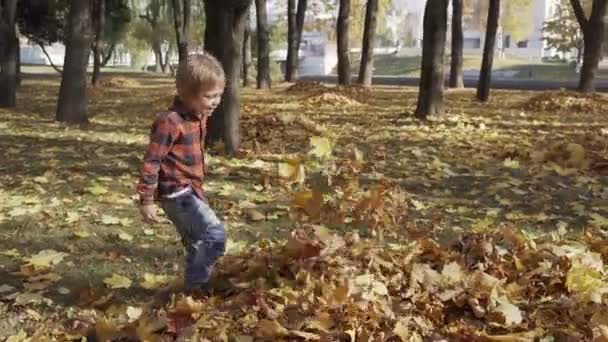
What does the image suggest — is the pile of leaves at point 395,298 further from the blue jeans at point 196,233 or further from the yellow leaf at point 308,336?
the blue jeans at point 196,233

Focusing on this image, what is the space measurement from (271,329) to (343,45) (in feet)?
66.8

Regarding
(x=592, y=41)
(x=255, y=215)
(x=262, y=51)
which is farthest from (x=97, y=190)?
(x=262, y=51)

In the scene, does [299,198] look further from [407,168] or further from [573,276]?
[407,168]

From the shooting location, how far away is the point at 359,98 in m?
18.0

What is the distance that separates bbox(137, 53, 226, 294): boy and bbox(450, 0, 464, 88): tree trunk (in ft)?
62.5

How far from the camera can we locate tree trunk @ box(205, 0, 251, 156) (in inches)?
313

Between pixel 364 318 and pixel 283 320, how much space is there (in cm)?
37

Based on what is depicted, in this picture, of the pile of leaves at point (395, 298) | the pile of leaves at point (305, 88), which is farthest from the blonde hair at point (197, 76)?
the pile of leaves at point (305, 88)

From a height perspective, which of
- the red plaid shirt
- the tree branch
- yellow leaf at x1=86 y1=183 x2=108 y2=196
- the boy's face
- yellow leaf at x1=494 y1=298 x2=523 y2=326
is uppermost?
the tree branch

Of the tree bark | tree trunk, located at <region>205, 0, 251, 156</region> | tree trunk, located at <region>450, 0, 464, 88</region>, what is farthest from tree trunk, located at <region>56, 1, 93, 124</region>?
tree trunk, located at <region>450, 0, 464, 88</region>

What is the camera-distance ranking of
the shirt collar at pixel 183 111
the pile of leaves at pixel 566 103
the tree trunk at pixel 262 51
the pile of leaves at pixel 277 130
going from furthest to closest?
the tree trunk at pixel 262 51
the pile of leaves at pixel 566 103
the pile of leaves at pixel 277 130
the shirt collar at pixel 183 111

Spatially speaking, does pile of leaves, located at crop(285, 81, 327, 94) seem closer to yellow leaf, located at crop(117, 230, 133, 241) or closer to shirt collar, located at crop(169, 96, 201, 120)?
yellow leaf, located at crop(117, 230, 133, 241)

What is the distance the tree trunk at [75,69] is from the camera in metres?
11.4

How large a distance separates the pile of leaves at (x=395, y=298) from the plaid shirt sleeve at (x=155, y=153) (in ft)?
1.95
